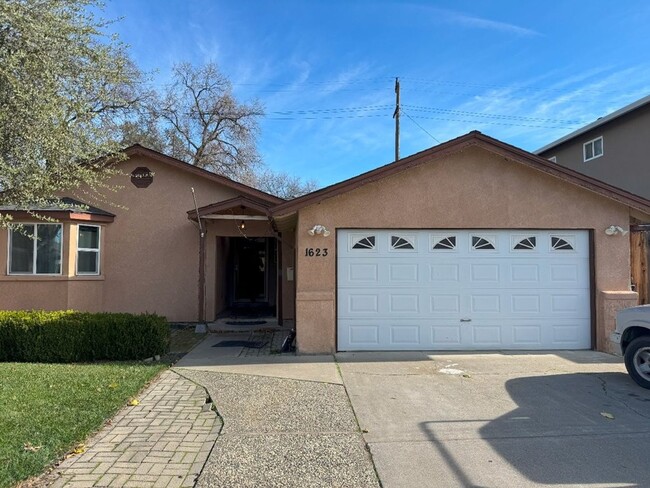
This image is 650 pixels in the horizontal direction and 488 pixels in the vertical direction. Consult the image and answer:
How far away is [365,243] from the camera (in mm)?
9555

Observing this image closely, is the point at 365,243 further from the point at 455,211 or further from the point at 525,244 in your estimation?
the point at 525,244

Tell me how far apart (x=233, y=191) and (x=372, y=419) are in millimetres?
9242

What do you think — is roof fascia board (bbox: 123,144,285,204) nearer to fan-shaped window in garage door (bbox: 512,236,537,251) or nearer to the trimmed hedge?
the trimmed hedge

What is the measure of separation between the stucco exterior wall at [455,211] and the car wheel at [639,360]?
2.76 metres

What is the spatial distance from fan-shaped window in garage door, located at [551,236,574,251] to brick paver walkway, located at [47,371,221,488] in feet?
23.7

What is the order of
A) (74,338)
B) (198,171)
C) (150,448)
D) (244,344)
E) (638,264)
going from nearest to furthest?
(150,448) < (74,338) < (244,344) < (638,264) < (198,171)

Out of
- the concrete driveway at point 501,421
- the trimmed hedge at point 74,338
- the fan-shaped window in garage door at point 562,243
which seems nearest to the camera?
the concrete driveway at point 501,421

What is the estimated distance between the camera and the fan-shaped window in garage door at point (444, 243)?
9.59m

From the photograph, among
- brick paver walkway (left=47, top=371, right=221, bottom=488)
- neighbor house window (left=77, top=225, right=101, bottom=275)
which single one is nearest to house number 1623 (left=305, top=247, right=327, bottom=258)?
brick paver walkway (left=47, top=371, right=221, bottom=488)

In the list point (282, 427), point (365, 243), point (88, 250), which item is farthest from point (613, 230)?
point (88, 250)

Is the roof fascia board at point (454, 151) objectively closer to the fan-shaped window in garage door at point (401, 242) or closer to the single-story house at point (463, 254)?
the single-story house at point (463, 254)

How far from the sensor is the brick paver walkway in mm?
4043

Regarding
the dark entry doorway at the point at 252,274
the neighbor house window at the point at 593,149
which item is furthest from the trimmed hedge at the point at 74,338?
the neighbor house window at the point at 593,149

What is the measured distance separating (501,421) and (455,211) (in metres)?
4.87
